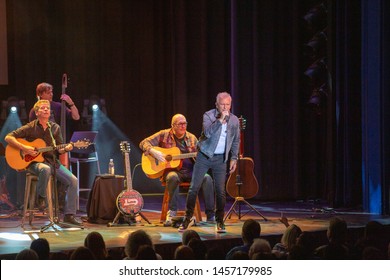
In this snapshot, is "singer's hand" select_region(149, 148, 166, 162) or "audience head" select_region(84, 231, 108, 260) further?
"singer's hand" select_region(149, 148, 166, 162)

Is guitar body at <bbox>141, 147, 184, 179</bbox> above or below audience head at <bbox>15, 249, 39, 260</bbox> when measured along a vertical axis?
above

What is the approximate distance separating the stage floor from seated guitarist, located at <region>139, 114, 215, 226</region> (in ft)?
0.98

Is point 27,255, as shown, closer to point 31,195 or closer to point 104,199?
point 31,195

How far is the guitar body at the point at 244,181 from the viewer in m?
7.97

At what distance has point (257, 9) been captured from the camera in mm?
10148

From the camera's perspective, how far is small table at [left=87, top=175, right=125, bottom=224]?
7.79m

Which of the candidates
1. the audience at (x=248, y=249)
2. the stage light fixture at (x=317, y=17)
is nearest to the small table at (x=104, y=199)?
the audience at (x=248, y=249)

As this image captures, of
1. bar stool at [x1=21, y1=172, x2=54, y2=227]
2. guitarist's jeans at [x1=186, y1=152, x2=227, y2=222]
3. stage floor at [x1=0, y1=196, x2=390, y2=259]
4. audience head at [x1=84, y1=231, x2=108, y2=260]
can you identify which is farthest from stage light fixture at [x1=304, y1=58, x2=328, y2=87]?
audience head at [x1=84, y1=231, x2=108, y2=260]

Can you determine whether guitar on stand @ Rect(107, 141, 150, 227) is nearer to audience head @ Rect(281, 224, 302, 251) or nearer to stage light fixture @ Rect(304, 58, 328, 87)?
audience head @ Rect(281, 224, 302, 251)

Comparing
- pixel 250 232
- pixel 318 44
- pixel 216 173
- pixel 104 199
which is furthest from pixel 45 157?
pixel 318 44

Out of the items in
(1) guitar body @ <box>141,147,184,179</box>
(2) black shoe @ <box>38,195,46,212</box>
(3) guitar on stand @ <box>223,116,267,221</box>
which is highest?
(1) guitar body @ <box>141,147,184,179</box>

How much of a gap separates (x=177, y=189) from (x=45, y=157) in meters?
1.48

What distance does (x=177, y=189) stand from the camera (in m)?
7.63

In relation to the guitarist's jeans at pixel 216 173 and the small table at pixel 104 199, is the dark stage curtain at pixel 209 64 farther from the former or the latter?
the guitarist's jeans at pixel 216 173
